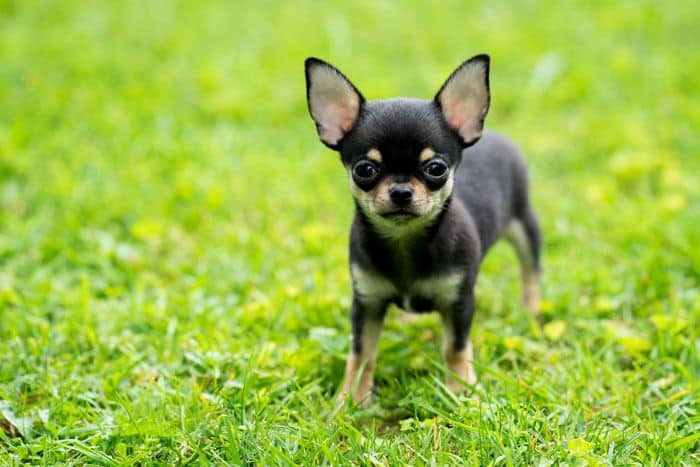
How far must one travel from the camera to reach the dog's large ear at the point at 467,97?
11.5ft

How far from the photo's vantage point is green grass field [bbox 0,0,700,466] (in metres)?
3.42

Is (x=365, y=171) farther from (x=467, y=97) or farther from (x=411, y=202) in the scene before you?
(x=467, y=97)

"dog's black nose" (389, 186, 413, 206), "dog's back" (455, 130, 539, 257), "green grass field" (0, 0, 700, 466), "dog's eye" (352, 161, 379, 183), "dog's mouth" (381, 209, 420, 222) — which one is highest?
"dog's eye" (352, 161, 379, 183)

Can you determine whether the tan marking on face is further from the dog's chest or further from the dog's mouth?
the dog's chest

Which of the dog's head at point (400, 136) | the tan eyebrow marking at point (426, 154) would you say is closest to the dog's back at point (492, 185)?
the dog's head at point (400, 136)

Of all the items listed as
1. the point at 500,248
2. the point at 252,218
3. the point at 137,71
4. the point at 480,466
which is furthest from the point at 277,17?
the point at 480,466

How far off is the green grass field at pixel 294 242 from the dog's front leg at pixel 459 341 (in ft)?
0.42

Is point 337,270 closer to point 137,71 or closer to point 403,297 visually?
point 403,297

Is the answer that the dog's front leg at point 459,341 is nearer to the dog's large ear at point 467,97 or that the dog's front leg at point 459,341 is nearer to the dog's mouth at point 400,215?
the dog's mouth at point 400,215


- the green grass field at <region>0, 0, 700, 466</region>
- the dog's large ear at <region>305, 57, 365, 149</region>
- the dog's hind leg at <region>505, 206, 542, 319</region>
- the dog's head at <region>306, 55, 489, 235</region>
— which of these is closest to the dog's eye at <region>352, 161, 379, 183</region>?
the dog's head at <region>306, 55, 489, 235</region>

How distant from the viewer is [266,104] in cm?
759

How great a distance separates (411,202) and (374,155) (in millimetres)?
239

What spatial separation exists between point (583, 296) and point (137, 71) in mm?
4875

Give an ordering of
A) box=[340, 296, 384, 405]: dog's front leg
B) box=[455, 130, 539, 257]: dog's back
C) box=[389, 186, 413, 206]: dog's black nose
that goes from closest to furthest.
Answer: box=[389, 186, 413, 206]: dog's black nose, box=[340, 296, 384, 405]: dog's front leg, box=[455, 130, 539, 257]: dog's back
